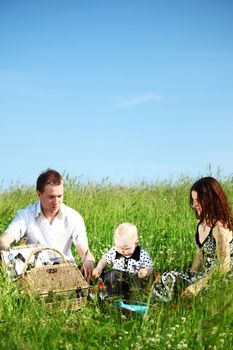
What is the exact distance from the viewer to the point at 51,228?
6.89 meters

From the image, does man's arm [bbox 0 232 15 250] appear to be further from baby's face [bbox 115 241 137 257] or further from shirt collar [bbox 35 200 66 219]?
baby's face [bbox 115 241 137 257]

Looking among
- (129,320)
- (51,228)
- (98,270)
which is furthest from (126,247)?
(129,320)

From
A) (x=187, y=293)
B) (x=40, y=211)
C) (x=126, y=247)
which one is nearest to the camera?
(x=187, y=293)

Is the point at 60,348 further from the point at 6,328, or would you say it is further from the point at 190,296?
the point at 190,296

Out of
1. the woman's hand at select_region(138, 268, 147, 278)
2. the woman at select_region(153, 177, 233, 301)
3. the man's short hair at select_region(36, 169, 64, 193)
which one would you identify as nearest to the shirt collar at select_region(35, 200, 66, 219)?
the man's short hair at select_region(36, 169, 64, 193)

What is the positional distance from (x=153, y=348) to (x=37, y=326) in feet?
3.43

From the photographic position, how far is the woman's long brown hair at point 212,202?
625 cm

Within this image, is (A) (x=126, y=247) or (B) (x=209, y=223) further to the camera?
(A) (x=126, y=247)

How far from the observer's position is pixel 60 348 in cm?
428

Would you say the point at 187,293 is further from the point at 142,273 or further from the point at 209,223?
the point at 209,223

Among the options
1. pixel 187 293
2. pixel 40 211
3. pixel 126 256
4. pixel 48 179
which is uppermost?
pixel 48 179

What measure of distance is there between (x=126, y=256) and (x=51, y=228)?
0.78 meters

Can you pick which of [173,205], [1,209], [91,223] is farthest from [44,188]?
[173,205]

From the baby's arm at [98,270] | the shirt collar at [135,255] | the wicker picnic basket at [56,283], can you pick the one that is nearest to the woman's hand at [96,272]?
the baby's arm at [98,270]
